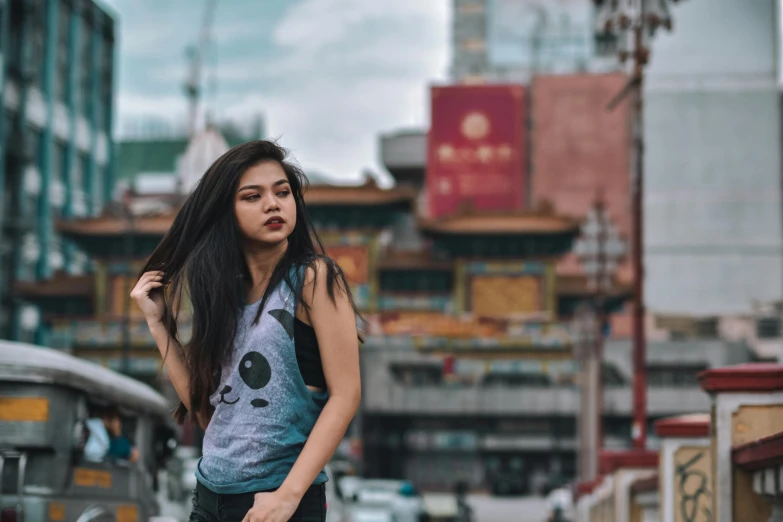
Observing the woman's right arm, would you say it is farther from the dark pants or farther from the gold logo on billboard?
the gold logo on billboard

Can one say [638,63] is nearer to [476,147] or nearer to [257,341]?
[257,341]

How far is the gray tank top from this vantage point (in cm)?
410

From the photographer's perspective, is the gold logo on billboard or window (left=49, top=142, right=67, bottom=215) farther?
the gold logo on billboard

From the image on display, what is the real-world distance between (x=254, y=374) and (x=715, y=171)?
83.0 metres

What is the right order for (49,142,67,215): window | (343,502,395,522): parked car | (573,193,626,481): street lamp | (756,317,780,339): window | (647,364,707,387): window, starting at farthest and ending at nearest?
(756,317,780,339): window
(647,364,707,387): window
(49,142,67,215): window
(573,193,626,481): street lamp
(343,502,395,522): parked car

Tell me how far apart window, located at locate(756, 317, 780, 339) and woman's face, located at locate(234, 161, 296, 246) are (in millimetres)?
67882

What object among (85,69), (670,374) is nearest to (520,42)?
(85,69)

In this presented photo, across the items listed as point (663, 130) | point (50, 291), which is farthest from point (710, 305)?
point (50, 291)

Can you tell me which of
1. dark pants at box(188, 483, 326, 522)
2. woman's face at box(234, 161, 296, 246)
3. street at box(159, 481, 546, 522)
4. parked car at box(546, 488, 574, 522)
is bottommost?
street at box(159, 481, 546, 522)

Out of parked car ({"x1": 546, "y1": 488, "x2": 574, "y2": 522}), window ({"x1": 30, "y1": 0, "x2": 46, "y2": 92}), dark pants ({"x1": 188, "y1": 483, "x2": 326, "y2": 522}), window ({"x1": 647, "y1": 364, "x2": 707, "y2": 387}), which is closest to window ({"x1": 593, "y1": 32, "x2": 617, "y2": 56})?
window ({"x1": 647, "y1": 364, "x2": 707, "y2": 387})

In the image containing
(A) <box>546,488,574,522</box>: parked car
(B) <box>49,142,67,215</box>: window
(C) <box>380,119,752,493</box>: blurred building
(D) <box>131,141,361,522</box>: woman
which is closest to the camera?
(D) <box>131,141,361,522</box>: woman

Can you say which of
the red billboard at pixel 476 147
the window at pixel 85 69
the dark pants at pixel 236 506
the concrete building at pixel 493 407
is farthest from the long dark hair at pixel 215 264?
the red billboard at pixel 476 147

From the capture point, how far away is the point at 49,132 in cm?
5859

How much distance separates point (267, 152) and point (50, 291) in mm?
53633
